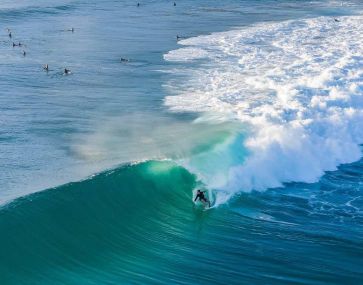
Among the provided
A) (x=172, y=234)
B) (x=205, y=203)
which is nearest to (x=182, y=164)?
(x=205, y=203)

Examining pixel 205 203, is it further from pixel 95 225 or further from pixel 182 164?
pixel 95 225

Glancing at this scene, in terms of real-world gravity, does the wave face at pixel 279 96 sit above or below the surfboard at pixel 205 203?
above

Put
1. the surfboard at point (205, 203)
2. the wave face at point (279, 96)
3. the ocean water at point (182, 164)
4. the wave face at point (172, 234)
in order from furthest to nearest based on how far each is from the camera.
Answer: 1. the wave face at point (279, 96)
2. the surfboard at point (205, 203)
3. the ocean water at point (182, 164)
4. the wave face at point (172, 234)

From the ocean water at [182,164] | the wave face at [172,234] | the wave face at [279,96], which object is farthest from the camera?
the wave face at [279,96]

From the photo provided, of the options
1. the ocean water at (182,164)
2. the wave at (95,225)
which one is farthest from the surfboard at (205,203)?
the wave at (95,225)

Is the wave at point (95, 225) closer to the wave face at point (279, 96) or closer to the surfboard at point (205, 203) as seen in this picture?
the surfboard at point (205, 203)

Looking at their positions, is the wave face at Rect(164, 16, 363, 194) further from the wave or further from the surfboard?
the wave
